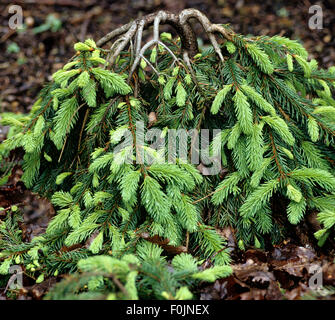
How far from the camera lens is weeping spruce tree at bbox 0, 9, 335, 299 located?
1.96m

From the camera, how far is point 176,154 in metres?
2.14

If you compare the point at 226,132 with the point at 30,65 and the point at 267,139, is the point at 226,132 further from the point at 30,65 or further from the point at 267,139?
the point at 30,65

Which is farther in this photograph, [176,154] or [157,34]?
[157,34]

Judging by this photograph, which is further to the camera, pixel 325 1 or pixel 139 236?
pixel 325 1

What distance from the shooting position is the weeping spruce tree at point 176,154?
1.96 m

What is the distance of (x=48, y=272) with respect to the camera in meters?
2.06

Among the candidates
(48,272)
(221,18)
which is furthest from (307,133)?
(221,18)

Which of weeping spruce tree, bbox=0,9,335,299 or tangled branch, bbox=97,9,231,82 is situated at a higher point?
tangled branch, bbox=97,9,231,82

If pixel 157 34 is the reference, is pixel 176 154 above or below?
below

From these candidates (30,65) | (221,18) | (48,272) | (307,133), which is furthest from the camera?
(221,18)

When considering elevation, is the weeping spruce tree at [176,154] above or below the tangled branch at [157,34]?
below

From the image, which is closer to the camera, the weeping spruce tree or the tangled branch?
the weeping spruce tree

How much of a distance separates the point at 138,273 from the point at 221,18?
507 centimetres
